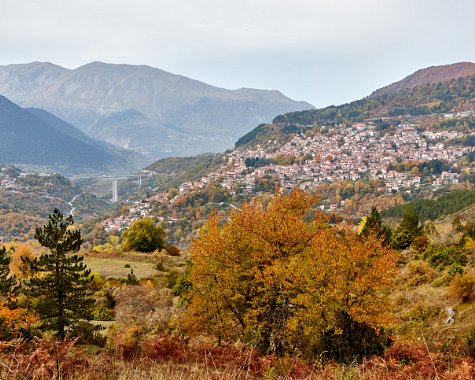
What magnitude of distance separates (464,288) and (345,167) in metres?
157

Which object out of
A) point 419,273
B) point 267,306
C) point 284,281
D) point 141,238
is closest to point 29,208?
point 141,238

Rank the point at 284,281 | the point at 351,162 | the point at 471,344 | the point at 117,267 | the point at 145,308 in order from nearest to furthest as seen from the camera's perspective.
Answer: the point at 471,344 → the point at 284,281 → the point at 145,308 → the point at 117,267 → the point at 351,162

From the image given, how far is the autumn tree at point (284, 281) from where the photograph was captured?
1222 centimetres

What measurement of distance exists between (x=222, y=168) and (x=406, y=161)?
253 ft

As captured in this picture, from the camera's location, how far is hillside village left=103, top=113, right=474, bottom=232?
133 metres

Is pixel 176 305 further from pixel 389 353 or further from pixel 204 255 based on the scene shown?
pixel 389 353

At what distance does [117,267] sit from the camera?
115ft

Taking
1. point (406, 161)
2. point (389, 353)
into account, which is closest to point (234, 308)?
A: point (389, 353)

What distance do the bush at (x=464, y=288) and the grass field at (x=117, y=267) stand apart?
73.8 ft

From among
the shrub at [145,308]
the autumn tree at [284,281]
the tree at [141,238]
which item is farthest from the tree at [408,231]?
the tree at [141,238]

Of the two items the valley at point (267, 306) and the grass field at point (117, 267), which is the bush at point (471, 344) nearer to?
the valley at point (267, 306)

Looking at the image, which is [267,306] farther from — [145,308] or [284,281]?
[145,308]

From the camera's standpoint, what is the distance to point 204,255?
15602mm

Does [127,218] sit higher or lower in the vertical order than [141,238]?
lower
